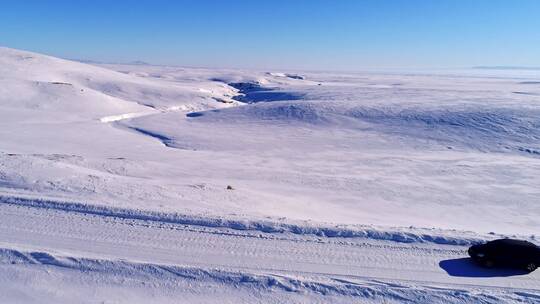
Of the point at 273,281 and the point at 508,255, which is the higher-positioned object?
the point at 508,255

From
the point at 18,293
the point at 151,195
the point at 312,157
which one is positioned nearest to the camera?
the point at 18,293

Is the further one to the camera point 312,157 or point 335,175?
point 312,157

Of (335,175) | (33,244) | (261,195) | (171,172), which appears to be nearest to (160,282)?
(33,244)

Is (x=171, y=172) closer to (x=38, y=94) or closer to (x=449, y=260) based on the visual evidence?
(x=449, y=260)

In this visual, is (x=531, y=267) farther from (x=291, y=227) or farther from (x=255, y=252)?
(x=255, y=252)

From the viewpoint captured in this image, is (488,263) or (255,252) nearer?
(488,263)

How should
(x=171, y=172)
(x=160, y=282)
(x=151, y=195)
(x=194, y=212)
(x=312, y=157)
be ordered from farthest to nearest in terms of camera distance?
(x=312, y=157) → (x=171, y=172) → (x=151, y=195) → (x=194, y=212) → (x=160, y=282)

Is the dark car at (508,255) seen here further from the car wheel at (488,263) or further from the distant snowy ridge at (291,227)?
the distant snowy ridge at (291,227)

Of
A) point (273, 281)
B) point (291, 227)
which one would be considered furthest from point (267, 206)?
point (273, 281)
